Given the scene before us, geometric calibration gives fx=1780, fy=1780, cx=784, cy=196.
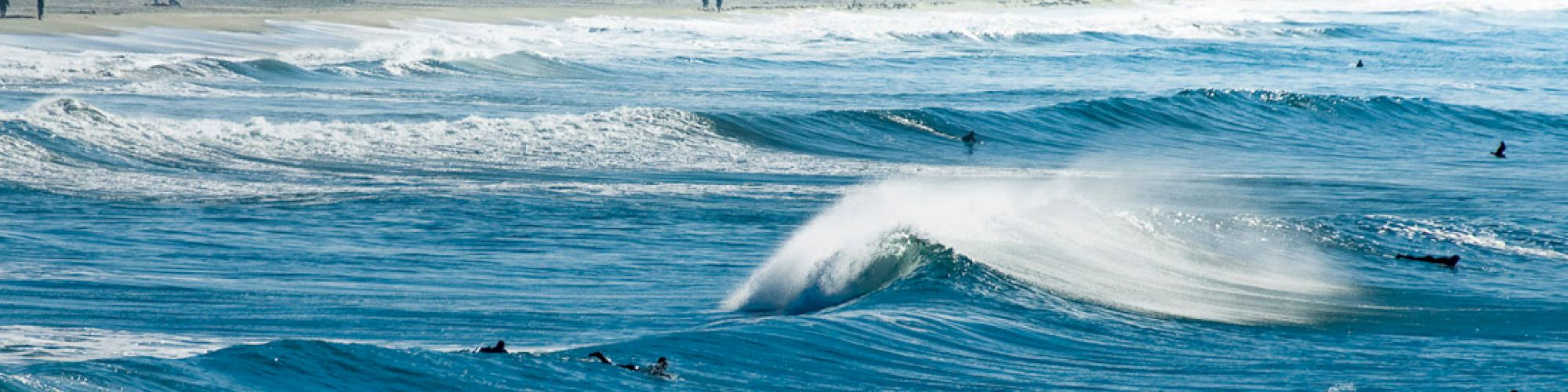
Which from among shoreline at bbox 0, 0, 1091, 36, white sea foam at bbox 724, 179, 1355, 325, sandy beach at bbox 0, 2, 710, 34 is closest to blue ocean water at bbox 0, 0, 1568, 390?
white sea foam at bbox 724, 179, 1355, 325

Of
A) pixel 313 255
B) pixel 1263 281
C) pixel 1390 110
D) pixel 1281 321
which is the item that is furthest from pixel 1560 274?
pixel 1390 110

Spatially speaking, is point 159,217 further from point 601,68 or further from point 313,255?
point 601,68

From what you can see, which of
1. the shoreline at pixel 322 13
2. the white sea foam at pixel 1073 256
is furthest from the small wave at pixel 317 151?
the shoreline at pixel 322 13

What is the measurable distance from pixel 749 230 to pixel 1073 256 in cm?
358

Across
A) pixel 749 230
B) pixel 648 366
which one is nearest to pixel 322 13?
pixel 749 230

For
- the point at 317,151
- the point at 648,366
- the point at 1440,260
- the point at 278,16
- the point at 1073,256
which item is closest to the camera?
the point at 648,366

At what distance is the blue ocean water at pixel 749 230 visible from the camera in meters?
12.9

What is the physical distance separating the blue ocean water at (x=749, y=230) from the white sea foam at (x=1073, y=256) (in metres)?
0.07

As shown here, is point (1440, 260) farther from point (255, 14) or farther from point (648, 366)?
point (255, 14)

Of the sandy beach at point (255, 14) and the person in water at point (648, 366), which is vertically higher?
the person in water at point (648, 366)

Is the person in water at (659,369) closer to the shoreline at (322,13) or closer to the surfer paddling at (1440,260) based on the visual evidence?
the surfer paddling at (1440,260)

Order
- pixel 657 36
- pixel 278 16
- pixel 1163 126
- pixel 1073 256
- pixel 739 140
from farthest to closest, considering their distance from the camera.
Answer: pixel 657 36 → pixel 278 16 → pixel 1163 126 → pixel 739 140 → pixel 1073 256

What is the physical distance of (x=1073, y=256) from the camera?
18.2m

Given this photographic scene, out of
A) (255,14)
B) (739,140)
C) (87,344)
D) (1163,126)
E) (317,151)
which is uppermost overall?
(1163,126)
